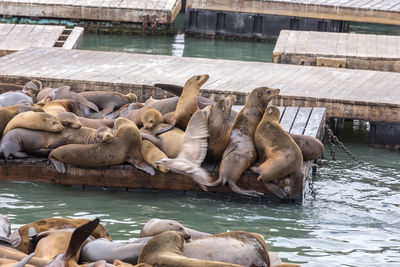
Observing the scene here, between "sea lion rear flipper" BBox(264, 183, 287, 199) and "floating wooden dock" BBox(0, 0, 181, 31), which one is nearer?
"sea lion rear flipper" BBox(264, 183, 287, 199)

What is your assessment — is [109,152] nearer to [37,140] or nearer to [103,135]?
[103,135]

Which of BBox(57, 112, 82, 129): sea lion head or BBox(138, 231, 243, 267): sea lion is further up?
BBox(57, 112, 82, 129): sea lion head

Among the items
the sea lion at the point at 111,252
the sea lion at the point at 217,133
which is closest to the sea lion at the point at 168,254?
the sea lion at the point at 111,252

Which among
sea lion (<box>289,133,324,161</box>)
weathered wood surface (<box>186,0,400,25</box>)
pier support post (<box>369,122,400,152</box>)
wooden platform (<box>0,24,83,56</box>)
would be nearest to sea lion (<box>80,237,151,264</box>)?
sea lion (<box>289,133,324,161</box>)

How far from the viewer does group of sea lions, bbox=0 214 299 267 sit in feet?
14.0

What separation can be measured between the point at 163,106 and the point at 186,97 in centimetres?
33

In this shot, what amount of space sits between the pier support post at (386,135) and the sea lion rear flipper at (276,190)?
9.50ft

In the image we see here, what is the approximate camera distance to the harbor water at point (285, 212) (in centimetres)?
584

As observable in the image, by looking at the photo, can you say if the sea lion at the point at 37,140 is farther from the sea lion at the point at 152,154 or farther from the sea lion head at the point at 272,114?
the sea lion head at the point at 272,114

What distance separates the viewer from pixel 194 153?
695cm

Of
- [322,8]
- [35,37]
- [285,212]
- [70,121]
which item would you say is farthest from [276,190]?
[322,8]

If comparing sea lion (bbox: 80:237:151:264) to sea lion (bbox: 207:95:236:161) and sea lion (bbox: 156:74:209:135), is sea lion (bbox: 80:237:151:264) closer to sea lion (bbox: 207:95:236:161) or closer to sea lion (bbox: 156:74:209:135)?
sea lion (bbox: 207:95:236:161)

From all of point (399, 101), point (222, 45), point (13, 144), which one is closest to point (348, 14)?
point (222, 45)

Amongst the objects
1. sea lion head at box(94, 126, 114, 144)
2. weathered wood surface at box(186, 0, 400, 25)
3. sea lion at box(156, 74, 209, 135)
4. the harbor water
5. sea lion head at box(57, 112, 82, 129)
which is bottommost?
the harbor water
